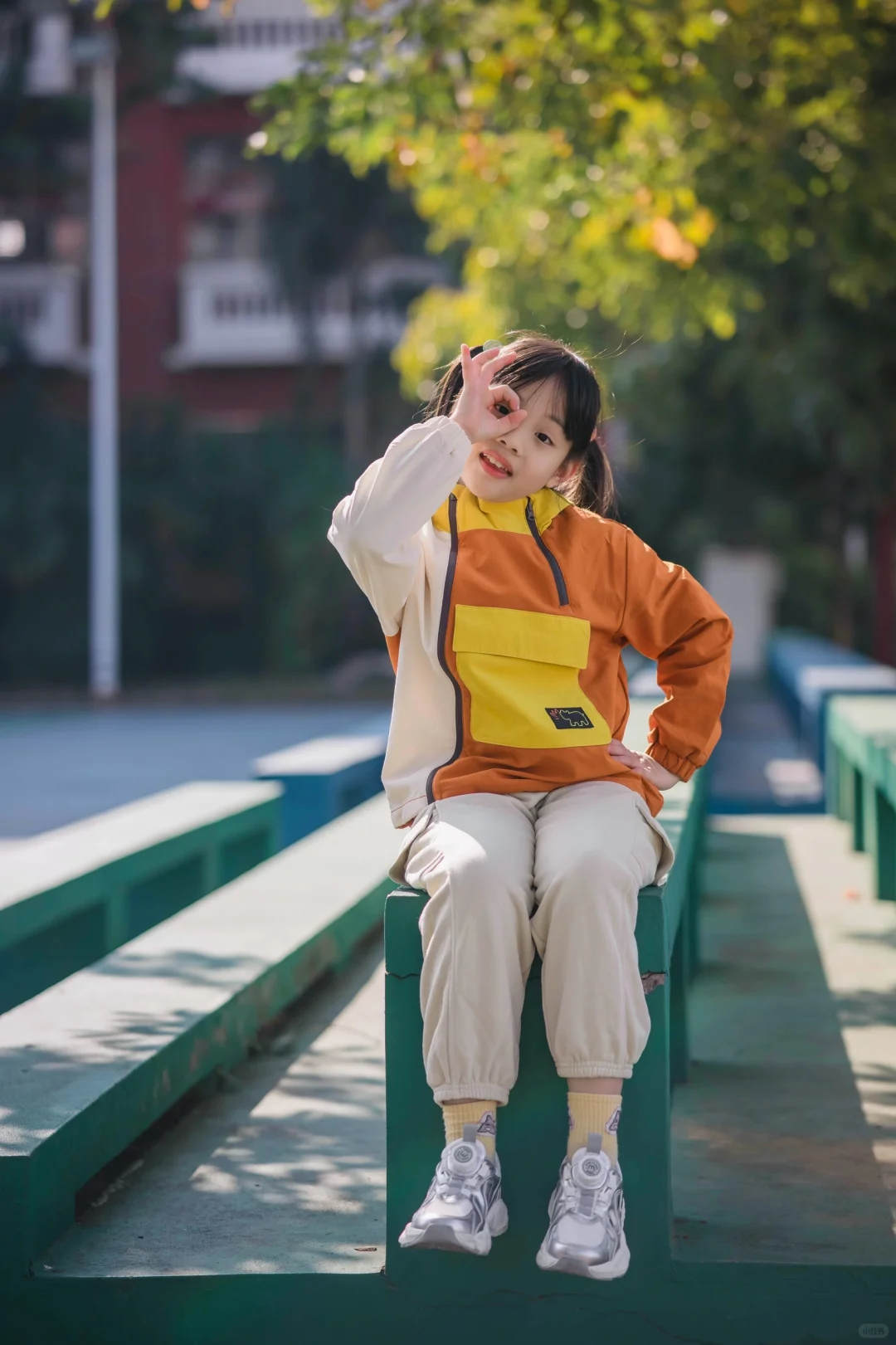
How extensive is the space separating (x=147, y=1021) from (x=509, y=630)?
4.55 ft

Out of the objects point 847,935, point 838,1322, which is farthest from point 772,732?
point 838,1322

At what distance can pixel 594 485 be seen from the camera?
3400 millimetres

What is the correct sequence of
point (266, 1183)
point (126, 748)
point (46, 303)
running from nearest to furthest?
point (266, 1183)
point (126, 748)
point (46, 303)

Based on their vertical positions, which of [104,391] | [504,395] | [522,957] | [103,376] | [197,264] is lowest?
[522,957]

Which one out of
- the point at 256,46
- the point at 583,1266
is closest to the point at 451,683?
the point at 583,1266

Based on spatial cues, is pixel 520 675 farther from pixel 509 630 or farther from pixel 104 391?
pixel 104 391

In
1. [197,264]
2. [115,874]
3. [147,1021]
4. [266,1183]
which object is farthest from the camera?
[197,264]

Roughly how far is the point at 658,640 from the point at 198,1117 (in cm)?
180

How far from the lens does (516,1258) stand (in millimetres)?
2781

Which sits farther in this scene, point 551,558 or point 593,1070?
point 551,558

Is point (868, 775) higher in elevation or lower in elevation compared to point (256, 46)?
lower

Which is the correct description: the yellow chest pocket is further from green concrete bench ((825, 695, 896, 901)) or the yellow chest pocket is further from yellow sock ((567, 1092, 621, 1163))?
green concrete bench ((825, 695, 896, 901))

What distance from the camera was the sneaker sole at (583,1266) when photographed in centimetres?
259

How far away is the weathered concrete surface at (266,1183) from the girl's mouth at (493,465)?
4.67 feet
